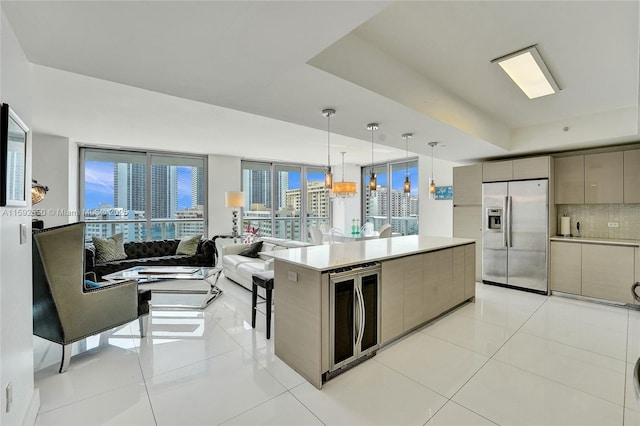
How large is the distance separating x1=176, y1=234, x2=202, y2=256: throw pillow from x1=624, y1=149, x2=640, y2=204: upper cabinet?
7.09m

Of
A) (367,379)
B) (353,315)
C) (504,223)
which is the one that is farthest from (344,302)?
(504,223)

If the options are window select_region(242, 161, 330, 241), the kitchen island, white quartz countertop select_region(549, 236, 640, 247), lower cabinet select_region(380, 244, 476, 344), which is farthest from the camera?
window select_region(242, 161, 330, 241)

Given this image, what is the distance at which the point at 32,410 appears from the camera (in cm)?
179

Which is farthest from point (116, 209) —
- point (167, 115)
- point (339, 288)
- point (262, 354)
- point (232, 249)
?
point (339, 288)

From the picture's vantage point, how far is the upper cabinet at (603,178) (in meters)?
4.07

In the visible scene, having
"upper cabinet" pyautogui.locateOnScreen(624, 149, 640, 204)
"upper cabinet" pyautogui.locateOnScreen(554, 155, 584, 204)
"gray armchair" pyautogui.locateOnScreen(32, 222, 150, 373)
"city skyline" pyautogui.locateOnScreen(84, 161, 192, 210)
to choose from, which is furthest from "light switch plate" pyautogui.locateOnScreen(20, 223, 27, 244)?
"upper cabinet" pyautogui.locateOnScreen(624, 149, 640, 204)

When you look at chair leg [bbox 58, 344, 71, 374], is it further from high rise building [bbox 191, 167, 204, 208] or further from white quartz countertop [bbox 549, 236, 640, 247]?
white quartz countertop [bbox 549, 236, 640, 247]

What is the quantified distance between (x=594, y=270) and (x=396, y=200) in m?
4.50

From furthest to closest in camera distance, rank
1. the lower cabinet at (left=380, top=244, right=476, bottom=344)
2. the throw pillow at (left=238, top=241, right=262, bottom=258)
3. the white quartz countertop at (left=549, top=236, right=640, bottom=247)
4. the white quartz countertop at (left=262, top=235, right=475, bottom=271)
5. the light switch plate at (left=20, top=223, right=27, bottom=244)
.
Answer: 1. the throw pillow at (left=238, top=241, right=262, bottom=258)
2. the white quartz countertop at (left=549, top=236, right=640, bottom=247)
3. the lower cabinet at (left=380, top=244, right=476, bottom=344)
4. the white quartz countertop at (left=262, top=235, right=475, bottom=271)
5. the light switch plate at (left=20, top=223, right=27, bottom=244)

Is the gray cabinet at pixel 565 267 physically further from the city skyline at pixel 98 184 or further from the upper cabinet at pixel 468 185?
the city skyline at pixel 98 184

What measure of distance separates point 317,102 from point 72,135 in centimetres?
501

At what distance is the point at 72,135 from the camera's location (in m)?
5.15

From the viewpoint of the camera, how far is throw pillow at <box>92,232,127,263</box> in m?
5.08

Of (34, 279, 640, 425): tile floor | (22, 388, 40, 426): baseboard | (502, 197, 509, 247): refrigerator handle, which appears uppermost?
(502, 197, 509, 247): refrigerator handle
